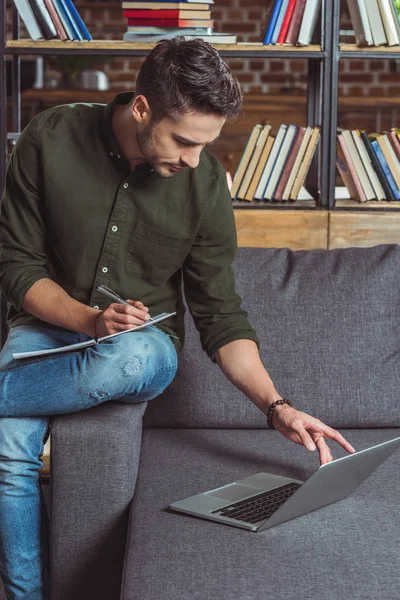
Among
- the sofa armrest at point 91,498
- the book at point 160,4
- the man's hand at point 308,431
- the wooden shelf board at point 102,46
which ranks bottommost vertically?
the sofa armrest at point 91,498

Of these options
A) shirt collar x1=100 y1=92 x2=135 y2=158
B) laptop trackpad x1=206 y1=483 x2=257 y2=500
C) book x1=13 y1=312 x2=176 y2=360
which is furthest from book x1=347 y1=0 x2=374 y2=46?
laptop trackpad x1=206 y1=483 x2=257 y2=500

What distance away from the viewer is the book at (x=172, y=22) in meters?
2.51

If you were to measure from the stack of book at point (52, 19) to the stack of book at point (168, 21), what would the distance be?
14 centimetres

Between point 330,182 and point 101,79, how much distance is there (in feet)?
9.02

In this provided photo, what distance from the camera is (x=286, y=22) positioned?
8.38 feet

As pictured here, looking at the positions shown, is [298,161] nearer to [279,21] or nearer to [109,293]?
[279,21]

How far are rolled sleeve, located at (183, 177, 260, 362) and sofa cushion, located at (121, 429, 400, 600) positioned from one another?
28cm

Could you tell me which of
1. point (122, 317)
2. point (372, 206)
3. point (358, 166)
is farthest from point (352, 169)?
point (122, 317)

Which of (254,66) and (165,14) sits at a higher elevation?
(165,14)

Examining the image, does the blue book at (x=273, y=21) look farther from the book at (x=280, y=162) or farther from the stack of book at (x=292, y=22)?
the book at (x=280, y=162)

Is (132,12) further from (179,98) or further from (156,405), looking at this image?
(156,405)

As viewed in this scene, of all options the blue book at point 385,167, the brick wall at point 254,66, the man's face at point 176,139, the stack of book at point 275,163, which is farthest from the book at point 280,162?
the brick wall at point 254,66

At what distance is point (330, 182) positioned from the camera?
259cm

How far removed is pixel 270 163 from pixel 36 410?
50.0 inches
